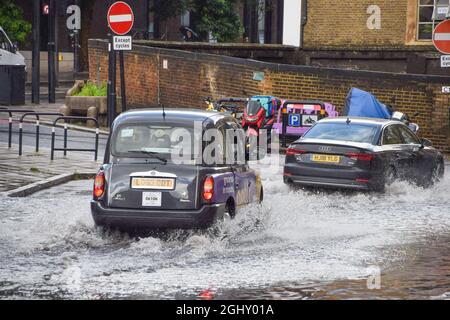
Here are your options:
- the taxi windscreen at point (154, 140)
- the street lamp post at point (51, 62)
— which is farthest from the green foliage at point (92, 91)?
the taxi windscreen at point (154, 140)

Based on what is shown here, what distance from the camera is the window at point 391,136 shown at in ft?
63.3

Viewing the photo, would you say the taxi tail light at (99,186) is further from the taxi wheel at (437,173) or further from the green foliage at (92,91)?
the green foliage at (92,91)

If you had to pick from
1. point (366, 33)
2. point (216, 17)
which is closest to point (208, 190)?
point (366, 33)

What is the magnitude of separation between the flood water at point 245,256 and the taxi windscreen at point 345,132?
1.72 meters

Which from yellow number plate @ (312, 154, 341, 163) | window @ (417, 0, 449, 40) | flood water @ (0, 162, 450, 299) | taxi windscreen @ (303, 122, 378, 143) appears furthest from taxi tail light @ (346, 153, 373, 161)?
window @ (417, 0, 449, 40)

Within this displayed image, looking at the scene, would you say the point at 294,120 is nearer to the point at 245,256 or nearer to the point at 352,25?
the point at 352,25

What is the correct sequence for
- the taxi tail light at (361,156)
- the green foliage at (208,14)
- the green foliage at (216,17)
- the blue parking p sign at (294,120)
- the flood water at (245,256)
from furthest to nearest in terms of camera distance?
the green foliage at (216,17), the green foliage at (208,14), the blue parking p sign at (294,120), the taxi tail light at (361,156), the flood water at (245,256)

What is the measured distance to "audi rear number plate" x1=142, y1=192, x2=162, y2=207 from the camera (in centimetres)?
1295

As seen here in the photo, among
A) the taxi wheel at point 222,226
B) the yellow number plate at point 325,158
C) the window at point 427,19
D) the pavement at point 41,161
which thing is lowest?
the pavement at point 41,161

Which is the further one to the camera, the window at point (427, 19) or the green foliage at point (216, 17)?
the green foliage at point (216, 17)

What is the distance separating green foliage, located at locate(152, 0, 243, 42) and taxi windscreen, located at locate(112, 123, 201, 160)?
1518 inches

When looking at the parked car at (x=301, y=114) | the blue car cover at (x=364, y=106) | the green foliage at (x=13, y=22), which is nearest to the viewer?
the blue car cover at (x=364, y=106)

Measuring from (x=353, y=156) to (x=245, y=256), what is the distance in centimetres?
643
